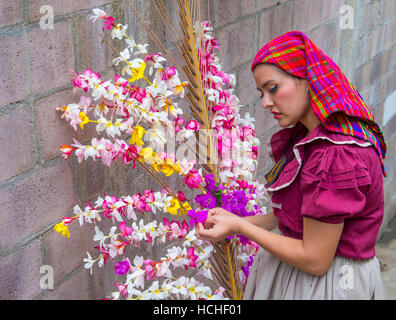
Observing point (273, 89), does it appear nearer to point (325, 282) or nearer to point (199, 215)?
point (199, 215)

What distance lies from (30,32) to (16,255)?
664mm

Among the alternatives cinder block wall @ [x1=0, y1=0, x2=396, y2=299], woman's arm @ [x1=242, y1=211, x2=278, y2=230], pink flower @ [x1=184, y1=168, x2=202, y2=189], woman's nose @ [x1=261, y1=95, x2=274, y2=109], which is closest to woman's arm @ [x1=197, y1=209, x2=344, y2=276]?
pink flower @ [x1=184, y1=168, x2=202, y2=189]

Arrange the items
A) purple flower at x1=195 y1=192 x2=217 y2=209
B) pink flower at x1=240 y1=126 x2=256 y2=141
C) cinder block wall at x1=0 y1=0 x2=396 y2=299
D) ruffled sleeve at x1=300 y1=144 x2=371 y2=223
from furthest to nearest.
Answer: pink flower at x1=240 y1=126 x2=256 y2=141 → purple flower at x1=195 y1=192 x2=217 y2=209 → cinder block wall at x1=0 y1=0 x2=396 y2=299 → ruffled sleeve at x1=300 y1=144 x2=371 y2=223

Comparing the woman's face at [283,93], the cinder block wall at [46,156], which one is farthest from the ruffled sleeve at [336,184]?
the cinder block wall at [46,156]

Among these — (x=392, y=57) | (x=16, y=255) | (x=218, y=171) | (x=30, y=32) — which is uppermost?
(x=392, y=57)

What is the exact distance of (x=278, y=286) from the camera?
170 centimetres

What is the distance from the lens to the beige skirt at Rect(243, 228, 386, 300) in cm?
156

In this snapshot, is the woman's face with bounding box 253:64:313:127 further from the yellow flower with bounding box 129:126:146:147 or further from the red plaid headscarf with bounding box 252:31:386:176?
the yellow flower with bounding box 129:126:146:147

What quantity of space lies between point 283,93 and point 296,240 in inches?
16.6

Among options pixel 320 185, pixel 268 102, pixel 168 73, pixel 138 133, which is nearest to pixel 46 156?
pixel 138 133

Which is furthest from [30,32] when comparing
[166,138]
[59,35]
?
[166,138]

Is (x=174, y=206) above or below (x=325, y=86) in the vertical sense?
below

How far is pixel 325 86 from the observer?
1467mm

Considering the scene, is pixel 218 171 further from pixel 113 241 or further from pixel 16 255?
pixel 16 255
